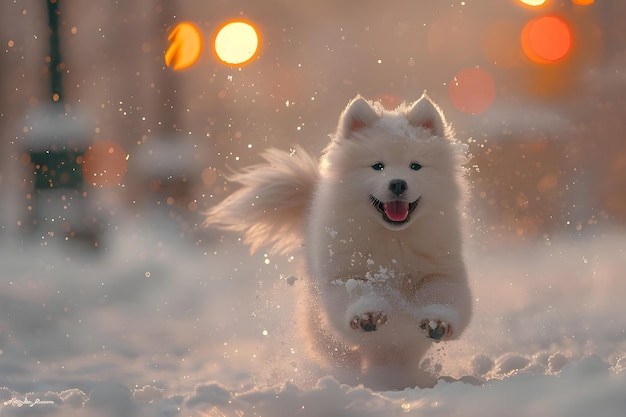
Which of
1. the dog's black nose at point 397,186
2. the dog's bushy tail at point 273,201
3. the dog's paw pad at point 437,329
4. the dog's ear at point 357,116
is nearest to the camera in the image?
the dog's paw pad at point 437,329

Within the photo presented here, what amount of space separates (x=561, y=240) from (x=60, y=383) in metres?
6.21

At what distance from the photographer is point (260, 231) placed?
17.8 ft

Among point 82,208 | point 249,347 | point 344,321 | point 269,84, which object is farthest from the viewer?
point 82,208

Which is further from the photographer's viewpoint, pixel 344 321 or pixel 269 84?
pixel 269 84

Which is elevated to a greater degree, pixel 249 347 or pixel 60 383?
pixel 249 347

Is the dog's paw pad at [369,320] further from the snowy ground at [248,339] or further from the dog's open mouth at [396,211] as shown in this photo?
the dog's open mouth at [396,211]

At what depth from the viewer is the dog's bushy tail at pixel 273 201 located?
5.23 meters

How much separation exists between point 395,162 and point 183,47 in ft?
27.6

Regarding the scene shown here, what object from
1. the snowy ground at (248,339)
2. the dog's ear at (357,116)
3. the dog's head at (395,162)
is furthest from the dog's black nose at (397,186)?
the snowy ground at (248,339)

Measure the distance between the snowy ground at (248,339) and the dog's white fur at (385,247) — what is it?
320 millimetres

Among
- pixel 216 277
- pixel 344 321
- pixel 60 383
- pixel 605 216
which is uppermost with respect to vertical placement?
pixel 605 216

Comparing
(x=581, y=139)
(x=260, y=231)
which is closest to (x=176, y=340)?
(x=260, y=231)

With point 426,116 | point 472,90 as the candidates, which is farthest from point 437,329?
point 472,90

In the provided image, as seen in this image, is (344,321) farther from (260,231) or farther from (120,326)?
(120,326)
